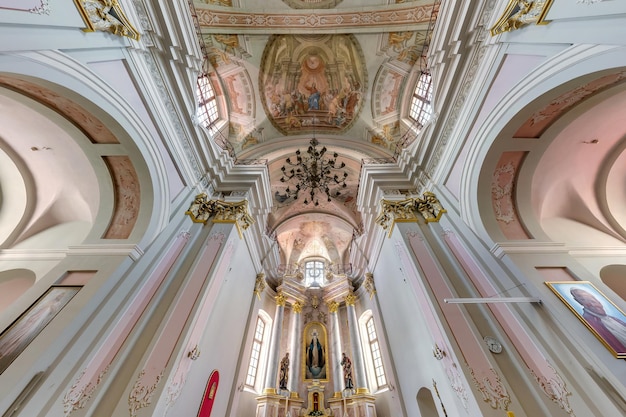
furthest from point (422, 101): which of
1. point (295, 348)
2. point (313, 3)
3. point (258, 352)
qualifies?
point (258, 352)

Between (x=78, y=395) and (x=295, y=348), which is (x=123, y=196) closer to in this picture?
(x=78, y=395)

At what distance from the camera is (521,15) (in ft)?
13.3

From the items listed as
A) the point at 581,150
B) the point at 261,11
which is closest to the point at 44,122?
the point at 261,11

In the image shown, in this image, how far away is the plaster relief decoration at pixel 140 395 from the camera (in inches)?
136

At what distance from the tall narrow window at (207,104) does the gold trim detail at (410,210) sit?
689 centimetres

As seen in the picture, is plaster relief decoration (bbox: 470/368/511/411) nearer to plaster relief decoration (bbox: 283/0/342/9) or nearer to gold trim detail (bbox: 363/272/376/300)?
gold trim detail (bbox: 363/272/376/300)

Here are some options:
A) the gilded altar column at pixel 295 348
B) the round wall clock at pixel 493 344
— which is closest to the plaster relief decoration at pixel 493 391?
the round wall clock at pixel 493 344

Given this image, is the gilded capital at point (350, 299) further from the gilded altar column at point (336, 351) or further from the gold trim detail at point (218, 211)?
the gold trim detail at point (218, 211)

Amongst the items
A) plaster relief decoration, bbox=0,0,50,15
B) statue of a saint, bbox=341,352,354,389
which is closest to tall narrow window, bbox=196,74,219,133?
plaster relief decoration, bbox=0,0,50,15

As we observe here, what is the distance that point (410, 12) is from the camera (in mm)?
8016

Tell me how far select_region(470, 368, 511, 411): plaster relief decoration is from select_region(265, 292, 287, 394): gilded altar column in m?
7.33

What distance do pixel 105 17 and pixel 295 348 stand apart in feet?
38.1

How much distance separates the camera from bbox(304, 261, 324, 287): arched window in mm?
14091

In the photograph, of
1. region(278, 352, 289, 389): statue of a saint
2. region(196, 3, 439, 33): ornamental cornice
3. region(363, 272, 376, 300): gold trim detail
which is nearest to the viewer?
region(196, 3, 439, 33): ornamental cornice
